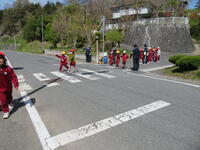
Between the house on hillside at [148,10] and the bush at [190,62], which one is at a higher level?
the house on hillside at [148,10]

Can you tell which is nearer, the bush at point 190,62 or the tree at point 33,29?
the bush at point 190,62

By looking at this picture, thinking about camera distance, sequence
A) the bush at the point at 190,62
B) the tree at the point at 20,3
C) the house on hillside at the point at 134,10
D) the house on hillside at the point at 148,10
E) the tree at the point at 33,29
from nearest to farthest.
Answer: the bush at the point at 190,62 < the house on hillside at the point at 148,10 < the house on hillside at the point at 134,10 < the tree at the point at 33,29 < the tree at the point at 20,3

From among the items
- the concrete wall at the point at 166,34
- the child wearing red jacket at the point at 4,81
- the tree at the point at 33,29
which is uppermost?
the tree at the point at 33,29

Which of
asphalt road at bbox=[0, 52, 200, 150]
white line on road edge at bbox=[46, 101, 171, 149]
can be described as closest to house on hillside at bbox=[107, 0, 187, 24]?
asphalt road at bbox=[0, 52, 200, 150]

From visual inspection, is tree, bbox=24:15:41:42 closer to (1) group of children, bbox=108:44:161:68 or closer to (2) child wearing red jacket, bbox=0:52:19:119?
(1) group of children, bbox=108:44:161:68

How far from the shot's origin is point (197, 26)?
39094mm

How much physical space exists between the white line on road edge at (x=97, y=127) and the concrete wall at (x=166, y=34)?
27.6 metres

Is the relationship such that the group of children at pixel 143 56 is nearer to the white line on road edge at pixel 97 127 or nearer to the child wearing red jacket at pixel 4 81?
the white line on road edge at pixel 97 127

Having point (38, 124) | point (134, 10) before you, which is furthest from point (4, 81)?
point (134, 10)

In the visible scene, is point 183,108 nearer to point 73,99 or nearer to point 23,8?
point 73,99

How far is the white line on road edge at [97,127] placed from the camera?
3.17 m

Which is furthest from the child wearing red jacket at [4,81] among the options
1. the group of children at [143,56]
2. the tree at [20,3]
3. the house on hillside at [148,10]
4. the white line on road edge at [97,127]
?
the tree at [20,3]

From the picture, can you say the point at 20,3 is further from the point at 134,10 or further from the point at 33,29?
the point at 134,10

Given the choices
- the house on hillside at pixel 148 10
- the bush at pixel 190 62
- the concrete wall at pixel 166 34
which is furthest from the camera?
the house on hillside at pixel 148 10
